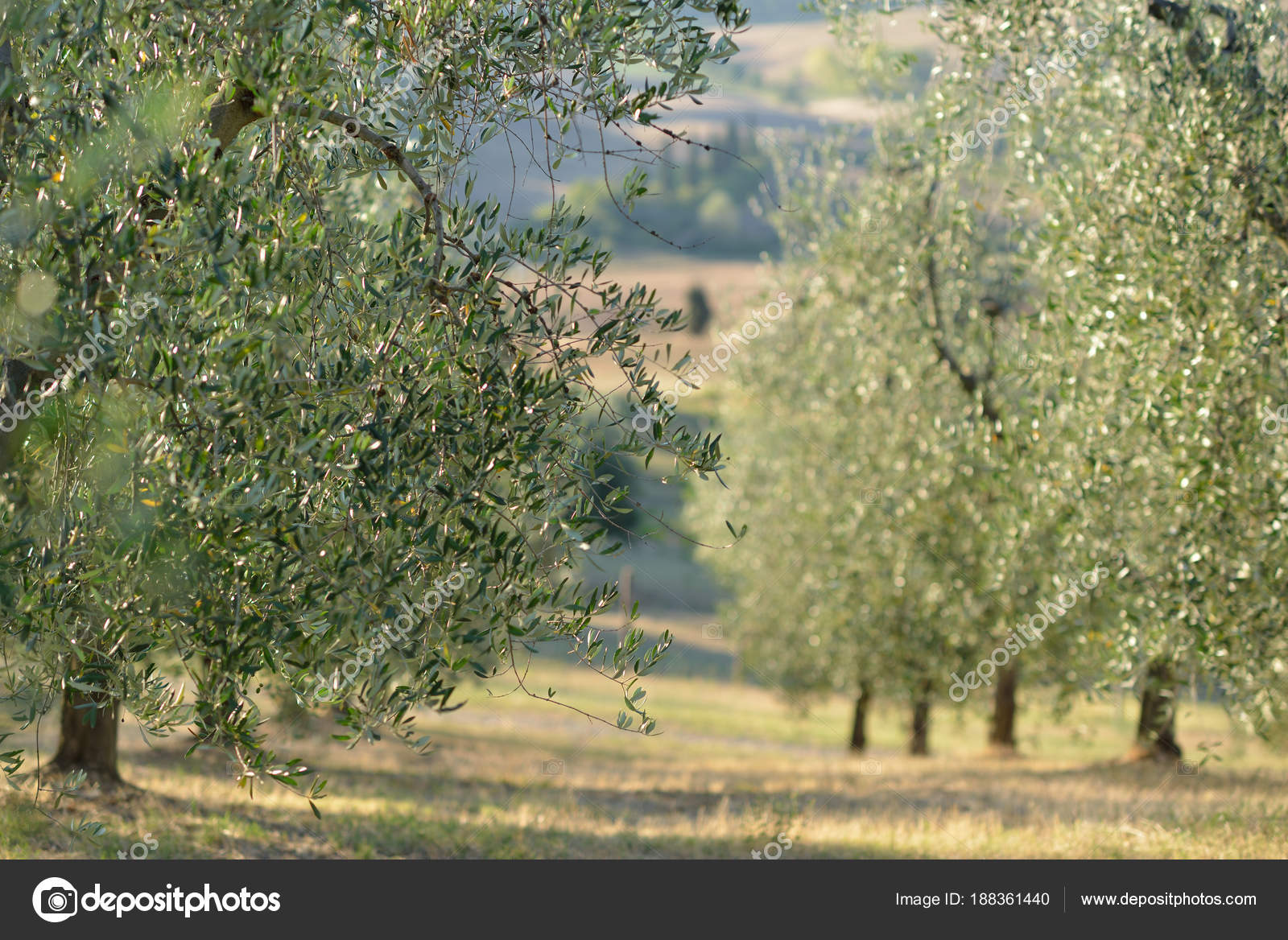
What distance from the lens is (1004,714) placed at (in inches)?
912

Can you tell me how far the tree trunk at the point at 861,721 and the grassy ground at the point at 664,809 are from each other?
2.84 metres

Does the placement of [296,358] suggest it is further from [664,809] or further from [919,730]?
[919,730]

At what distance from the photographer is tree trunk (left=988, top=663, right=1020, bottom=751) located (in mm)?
22875

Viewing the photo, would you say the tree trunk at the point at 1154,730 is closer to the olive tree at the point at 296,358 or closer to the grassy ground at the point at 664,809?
the grassy ground at the point at 664,809

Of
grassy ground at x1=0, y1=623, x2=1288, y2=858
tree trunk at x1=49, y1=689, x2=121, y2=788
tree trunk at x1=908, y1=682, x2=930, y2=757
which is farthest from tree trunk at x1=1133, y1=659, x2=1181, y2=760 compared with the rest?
tree trunk at x1=49, y1=689, x2=121, y2=788

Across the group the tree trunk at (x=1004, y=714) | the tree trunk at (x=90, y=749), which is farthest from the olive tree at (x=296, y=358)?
the tree trunk at (x=1004, y=714)

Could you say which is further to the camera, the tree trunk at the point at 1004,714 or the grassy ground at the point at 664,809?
the tree trunk at the point at 1004,714

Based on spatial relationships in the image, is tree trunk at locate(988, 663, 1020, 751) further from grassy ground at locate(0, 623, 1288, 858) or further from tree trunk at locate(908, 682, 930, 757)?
tree trunk at locate(908, 682, 930, 757)

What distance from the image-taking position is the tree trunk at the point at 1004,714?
75.0 feet
